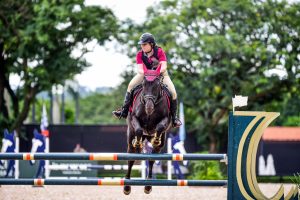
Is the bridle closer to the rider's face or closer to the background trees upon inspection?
the rider's face

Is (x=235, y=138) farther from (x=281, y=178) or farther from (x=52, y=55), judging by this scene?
(x=52, y=55)

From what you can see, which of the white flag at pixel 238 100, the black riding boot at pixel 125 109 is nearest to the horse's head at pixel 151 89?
the black riding boot at pixel 125 109

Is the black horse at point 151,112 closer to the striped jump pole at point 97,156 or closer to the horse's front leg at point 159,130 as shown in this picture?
the horse's front leg at point 159,130

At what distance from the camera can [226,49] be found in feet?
88.4

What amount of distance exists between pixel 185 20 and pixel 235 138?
770 inches

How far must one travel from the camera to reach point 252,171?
8.70 m

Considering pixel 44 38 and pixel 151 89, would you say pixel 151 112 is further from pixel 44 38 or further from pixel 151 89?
pixel 44 38

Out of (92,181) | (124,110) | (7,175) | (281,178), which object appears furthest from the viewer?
(281,178)

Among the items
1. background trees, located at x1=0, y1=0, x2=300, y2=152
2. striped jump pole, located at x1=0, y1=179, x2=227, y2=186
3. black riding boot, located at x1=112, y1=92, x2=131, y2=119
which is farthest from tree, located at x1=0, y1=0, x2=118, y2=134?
striped jump pole, located at x1=0, y1=179, x2=227, y2=186

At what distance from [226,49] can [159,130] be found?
56.8ft

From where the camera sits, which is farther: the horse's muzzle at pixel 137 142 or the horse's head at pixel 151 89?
the horse's muzzle at pixel 137 142

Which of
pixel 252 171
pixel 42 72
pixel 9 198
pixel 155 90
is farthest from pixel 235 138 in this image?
pixel 42 72

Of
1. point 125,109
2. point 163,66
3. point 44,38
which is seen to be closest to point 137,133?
point 125,109

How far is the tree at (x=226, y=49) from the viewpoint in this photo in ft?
89.5
